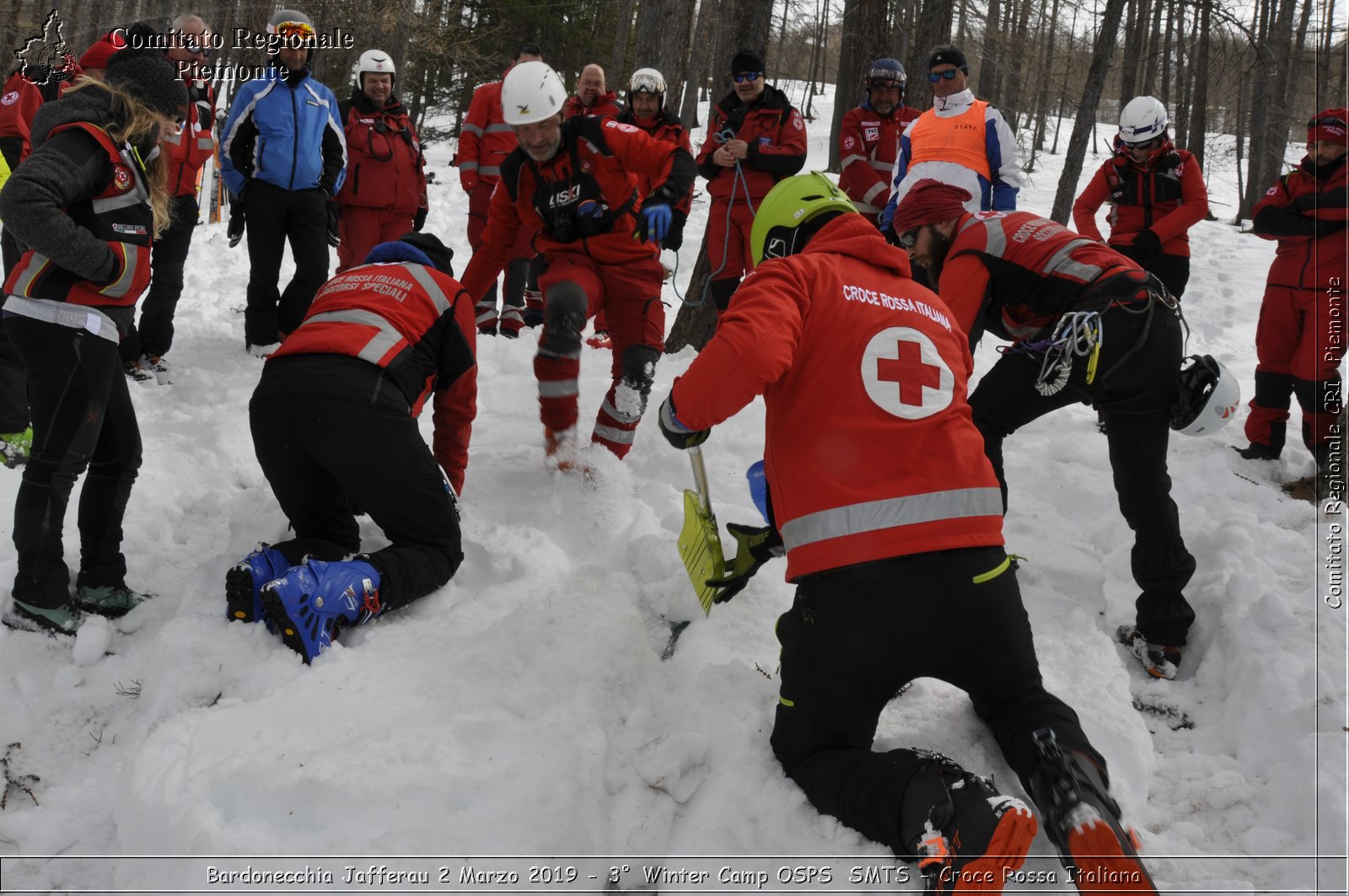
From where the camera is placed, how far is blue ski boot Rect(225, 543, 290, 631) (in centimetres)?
279

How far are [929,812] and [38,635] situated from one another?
Answer: 2.85m

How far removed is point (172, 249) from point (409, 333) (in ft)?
9.95

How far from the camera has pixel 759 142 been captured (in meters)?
6.10

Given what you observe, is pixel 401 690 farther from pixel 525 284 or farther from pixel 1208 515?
pixel 525 284

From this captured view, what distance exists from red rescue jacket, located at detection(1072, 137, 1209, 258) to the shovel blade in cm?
367

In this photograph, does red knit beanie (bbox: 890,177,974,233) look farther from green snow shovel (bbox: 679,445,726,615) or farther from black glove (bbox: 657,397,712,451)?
black glove (bbox: 657,397,712,451)

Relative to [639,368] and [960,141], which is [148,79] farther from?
[960,141]

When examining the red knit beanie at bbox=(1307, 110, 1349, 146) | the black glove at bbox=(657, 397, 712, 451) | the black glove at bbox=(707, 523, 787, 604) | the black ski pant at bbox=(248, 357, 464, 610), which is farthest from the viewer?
the red knit beanie at bbox=(1307, 110, 1349, 146)

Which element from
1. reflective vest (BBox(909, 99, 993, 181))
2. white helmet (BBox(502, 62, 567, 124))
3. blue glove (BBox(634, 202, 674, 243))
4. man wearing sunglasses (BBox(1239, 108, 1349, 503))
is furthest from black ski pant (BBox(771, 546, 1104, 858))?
reflective vest (BBox(909, 99, 993, 181))

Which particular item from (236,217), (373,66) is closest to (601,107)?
(373,66)

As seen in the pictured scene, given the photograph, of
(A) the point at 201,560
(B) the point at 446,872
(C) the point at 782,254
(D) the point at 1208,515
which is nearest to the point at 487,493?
(A) the point at 201,560

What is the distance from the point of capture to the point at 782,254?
9.64ft

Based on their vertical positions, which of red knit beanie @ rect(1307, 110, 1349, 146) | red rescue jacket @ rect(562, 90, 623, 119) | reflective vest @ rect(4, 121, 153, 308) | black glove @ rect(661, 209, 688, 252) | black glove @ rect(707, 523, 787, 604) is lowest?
black glove @ rect(707, 523, 787, 604)

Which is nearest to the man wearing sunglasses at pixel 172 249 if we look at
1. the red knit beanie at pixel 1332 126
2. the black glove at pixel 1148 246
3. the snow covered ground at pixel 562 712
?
the snow covered ground at pixel 562 712
